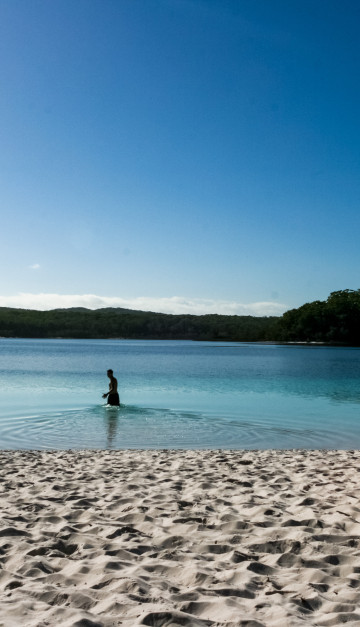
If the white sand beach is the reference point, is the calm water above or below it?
below

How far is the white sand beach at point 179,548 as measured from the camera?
4.47 metres

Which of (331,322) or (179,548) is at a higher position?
(331,322)

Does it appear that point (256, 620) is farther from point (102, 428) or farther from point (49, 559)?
point (102, 428)

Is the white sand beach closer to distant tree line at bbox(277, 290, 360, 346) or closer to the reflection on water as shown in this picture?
the reflection on water

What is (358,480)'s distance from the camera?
30.7 ft

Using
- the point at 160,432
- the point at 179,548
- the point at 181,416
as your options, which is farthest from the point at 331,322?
the point at 179,548

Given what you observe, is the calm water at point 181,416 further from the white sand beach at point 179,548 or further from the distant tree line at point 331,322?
the distant tree line at point 331,322

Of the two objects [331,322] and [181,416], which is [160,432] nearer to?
[181,416]

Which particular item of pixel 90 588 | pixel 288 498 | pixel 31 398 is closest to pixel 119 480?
pixel 288 498

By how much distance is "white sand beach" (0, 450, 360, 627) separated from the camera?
4469mm

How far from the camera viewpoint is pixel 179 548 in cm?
596

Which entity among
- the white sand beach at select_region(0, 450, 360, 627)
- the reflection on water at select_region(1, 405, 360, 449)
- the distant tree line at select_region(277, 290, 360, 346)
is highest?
the distant tree line at select_region(277, 290, 360, 346)

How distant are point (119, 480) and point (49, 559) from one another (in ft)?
12.6

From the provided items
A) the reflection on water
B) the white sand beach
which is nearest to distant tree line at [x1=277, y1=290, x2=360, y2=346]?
the reflection on water
